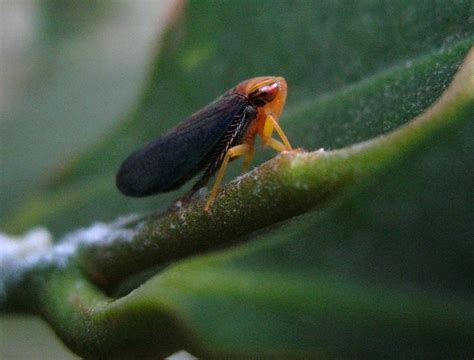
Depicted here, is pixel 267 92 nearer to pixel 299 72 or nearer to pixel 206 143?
pixel 299 72

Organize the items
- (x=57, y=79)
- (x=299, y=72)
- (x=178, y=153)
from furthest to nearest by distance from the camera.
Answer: (x=57, y=79) < (x=178, y=153) < (x=299, y=72)

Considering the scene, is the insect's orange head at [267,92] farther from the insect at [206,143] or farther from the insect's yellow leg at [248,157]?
the insect's yellow leg at [248,157]

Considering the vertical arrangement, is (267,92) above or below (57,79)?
below

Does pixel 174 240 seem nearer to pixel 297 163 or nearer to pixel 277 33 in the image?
pixel 297 163

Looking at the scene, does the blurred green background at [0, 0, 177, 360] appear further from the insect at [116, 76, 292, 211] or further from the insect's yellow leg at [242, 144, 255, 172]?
the insect's yellow leg at [242, 144, 255, 172]

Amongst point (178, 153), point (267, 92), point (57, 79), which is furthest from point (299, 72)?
point (57, 79)

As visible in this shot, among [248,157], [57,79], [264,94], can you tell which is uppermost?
[57,79]
